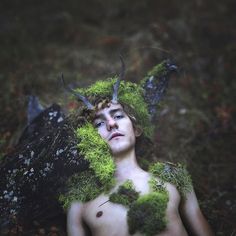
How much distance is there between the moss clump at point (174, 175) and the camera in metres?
4.28

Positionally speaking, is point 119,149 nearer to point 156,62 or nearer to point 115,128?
point 115,128

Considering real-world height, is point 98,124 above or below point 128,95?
below

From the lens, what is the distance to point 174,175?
437 centimetres

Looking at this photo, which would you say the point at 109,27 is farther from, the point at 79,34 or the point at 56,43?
the point at 56,43

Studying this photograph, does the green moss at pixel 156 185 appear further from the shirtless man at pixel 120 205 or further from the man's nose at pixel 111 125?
the man's nose at pixel 111 125

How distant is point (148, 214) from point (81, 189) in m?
0.95

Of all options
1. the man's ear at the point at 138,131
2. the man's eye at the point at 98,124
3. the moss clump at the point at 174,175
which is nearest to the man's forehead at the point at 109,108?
the man's eye at the point at 98,124

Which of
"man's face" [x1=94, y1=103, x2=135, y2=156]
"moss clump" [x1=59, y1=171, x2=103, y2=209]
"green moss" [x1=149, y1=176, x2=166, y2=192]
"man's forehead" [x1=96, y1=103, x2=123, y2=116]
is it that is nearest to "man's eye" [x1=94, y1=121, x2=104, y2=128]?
"man's face" [x1=94, y1=103, x2=135, y2=156]

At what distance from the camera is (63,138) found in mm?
4559

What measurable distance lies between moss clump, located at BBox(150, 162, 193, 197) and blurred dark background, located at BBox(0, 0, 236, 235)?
2.63ft

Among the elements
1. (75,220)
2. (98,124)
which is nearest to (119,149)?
(98,124)

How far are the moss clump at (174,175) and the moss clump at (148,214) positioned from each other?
16.0 inches

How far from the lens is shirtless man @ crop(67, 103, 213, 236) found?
12.7 feet

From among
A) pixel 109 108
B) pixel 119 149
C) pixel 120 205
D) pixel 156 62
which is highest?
pixel 156 62
